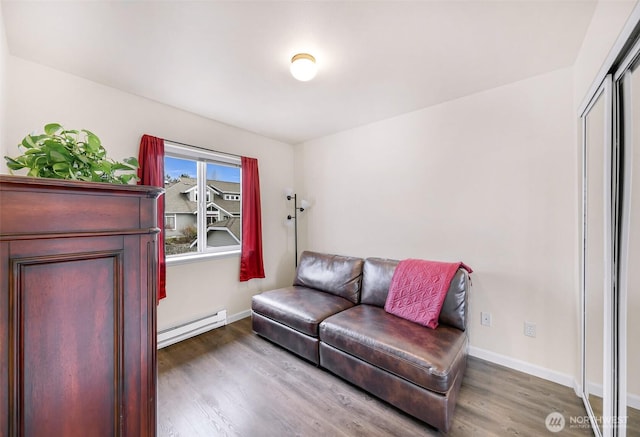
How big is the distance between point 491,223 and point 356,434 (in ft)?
6.40

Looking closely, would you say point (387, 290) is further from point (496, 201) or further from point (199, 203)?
point (199, 203)

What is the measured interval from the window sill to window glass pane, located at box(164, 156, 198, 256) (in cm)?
11

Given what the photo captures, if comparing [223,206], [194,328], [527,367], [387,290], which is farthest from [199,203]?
[527,367]

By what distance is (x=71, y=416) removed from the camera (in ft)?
2.36

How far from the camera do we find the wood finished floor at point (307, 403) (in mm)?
1536

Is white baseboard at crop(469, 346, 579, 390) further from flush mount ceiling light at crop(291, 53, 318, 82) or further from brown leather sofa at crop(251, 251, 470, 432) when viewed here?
flush mount ceiling light at crop(291, 53, 318, 82)

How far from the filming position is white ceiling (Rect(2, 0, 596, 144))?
1405mm

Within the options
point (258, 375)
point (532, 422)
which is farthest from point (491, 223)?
point (258, 375)

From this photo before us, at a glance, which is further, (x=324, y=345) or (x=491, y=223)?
(x=491, y=223)

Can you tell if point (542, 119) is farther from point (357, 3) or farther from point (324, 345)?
point (324, 345)

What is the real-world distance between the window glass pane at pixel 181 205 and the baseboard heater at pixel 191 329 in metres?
0.78

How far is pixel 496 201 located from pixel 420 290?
3.40ft

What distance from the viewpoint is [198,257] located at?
2.78 meters

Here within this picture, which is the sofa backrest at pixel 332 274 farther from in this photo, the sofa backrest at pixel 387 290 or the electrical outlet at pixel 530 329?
the electrical outlet at pixel 530 329
